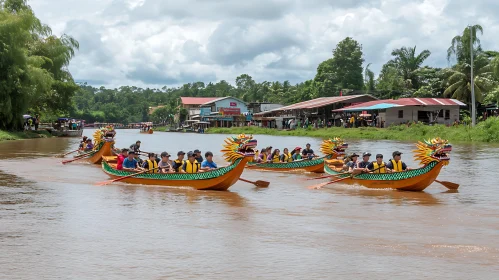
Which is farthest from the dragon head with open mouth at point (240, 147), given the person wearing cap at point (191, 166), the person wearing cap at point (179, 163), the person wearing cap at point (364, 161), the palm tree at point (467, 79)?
the palm tree at point (467, 79)

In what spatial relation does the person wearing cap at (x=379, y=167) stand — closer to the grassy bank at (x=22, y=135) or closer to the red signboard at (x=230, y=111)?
the grassy bank at (x=22, y=135)

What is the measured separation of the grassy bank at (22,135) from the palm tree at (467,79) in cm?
3456

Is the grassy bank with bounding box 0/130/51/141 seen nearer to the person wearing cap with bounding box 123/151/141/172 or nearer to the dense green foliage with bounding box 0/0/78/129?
the dense green foliage with bounding box 0/0/78/129

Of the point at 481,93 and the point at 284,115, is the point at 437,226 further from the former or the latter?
the point at 284,115

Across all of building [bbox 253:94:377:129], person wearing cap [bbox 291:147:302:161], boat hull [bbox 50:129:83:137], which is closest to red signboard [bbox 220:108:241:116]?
building [bbox 253:94:377:129]

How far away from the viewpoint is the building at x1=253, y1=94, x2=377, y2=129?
56331 millimetres

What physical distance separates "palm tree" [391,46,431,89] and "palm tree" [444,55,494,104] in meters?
6.61

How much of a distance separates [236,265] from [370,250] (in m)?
2.18

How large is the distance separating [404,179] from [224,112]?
2535 inches

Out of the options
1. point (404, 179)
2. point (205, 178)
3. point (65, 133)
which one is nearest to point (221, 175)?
point (205, 178)

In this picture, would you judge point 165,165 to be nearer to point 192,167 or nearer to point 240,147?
point 192,167

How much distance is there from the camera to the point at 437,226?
1092cm

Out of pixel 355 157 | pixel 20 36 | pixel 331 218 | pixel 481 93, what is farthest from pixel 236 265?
pixel 481 93

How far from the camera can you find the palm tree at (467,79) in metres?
46.9
